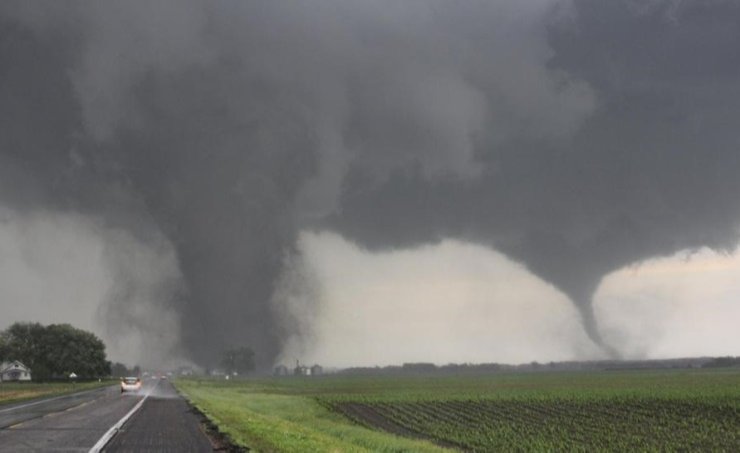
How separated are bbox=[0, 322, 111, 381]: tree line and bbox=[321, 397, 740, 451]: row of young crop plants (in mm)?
119751

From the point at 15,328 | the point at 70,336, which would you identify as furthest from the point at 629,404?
the point at 15,328

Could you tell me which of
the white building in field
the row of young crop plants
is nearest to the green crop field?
the row of young crop plants

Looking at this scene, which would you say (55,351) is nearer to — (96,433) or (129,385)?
(129,385)

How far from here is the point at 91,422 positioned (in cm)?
3425

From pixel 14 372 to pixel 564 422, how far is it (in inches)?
6541

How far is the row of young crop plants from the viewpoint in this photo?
3509 centimetres

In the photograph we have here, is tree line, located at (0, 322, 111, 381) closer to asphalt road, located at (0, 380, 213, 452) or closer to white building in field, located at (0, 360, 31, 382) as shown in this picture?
white building in field, located at (0, 360, 31, 382)

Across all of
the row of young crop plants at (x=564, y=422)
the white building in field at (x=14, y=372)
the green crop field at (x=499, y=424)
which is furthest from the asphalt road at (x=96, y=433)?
the white building in field at (x=14, y=372)

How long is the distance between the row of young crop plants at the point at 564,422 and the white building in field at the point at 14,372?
133m

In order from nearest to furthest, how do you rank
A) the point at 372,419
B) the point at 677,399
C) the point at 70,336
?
the point at 372,419, the point at 677,399, the point at 70,336

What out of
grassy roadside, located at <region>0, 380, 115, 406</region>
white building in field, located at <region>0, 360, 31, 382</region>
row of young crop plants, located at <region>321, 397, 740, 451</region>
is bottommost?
row of young crop plants, located at <region>321, 397, 740, 451</region>

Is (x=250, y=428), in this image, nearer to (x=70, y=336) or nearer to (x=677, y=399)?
(x=677, y=399)

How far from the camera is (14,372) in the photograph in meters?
176

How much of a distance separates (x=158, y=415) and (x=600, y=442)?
2425cm
